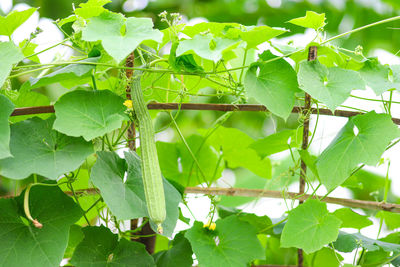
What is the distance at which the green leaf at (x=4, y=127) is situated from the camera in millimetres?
588

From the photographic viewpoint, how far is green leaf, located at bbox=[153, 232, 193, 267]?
0.84 metres

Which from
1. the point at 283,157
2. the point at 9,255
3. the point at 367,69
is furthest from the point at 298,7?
the point at 9,255

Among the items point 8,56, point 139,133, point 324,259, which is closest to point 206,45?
Result: point 139,133

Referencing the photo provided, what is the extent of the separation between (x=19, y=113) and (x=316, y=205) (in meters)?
0.53

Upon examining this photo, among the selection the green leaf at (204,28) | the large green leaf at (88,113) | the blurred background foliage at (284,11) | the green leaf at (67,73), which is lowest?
the blurred background foliage at (284,11)

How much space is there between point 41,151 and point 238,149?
0.54 meters

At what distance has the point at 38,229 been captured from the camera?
698 mm

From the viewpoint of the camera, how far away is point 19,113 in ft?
2.51

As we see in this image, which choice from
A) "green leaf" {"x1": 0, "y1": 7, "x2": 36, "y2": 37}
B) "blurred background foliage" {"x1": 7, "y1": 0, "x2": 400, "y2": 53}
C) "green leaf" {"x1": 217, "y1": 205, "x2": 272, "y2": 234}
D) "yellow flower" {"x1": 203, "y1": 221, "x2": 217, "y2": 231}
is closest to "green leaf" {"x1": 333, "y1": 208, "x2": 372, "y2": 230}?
"green leaf" {"x1": 217, "y1": 205, "x2": 272, "y2": 234}

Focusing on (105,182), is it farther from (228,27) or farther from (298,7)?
(298,7)

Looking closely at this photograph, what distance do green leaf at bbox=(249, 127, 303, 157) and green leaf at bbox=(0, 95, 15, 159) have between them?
49 cm

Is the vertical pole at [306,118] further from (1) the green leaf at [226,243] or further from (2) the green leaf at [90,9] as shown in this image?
(2) the green leaf at [90,9]

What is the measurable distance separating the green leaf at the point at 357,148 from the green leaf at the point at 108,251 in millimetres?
346

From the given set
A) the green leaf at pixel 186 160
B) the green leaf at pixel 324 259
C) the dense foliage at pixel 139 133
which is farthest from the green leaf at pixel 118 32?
the green leaf at pixel 324 259
